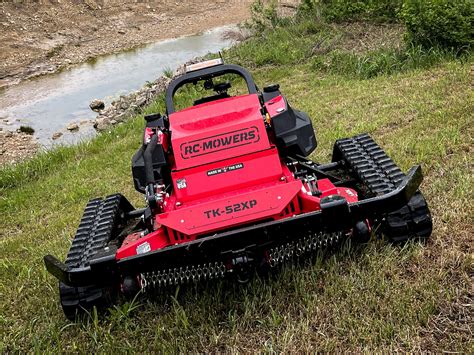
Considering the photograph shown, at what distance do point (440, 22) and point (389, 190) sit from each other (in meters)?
6.33

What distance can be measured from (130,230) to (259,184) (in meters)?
1.32

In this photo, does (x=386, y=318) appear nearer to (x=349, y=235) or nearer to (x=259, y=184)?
(x=349, y=235)

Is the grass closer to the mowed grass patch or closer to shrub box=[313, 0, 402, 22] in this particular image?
the mowed grass patch

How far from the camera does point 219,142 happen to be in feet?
13.4

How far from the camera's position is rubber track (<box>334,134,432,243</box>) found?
146 inches

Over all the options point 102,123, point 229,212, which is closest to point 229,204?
A: point 229,212

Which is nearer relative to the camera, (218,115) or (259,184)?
(259,184)

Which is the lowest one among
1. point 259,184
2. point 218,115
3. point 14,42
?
point 14,42

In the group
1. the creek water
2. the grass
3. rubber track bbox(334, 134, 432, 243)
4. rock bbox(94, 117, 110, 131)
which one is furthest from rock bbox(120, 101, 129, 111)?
rubber track bbox(334, 134, 432, 243)

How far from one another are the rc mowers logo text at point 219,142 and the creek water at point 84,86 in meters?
8.85

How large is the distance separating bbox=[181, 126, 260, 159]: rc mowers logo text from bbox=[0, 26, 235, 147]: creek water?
885 centimetres

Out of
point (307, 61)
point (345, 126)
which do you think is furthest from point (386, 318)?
point (307, 61)

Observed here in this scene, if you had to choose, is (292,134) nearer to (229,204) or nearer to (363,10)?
(229,204)

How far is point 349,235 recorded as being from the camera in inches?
148
